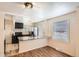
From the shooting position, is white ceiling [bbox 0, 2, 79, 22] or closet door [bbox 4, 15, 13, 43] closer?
closet door [bbox 4, 15, 13, 43]

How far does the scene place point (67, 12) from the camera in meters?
Result: 1.50

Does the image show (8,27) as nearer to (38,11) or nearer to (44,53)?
(38,11)

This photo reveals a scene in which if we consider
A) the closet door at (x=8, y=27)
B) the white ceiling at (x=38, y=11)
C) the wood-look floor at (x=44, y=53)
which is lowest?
the wood-look floor at (x=44, y=53)

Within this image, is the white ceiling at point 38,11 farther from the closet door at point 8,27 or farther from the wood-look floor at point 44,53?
the wood-look floor at point 44,53

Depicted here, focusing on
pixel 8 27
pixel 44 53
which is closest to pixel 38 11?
pixel 8 27

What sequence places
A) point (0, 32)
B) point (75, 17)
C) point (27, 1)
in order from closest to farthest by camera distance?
1. point (27, 1)
2. point (0, 32)
3. point (75, 17)

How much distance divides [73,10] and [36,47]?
0.93m

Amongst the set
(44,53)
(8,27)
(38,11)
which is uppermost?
(38,11)

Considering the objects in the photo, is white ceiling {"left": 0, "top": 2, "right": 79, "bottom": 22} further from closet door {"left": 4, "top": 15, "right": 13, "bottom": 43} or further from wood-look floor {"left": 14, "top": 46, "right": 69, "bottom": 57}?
wood-look floor {"left": 14, "top": 46, "right": 69, "bottom": 57}

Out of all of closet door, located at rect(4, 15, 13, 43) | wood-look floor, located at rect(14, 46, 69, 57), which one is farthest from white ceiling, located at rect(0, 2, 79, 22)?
wood-look floor, located at rect(14, 46, 69, 57)

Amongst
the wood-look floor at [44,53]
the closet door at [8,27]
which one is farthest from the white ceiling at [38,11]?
the wood-look floor at [44,53]

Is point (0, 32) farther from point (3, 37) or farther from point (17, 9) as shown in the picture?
point (17, 9)

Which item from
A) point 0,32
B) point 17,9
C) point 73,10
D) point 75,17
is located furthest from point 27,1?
point 75,17

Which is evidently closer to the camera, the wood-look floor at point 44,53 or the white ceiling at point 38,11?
the wood-look floor at point 44,53
